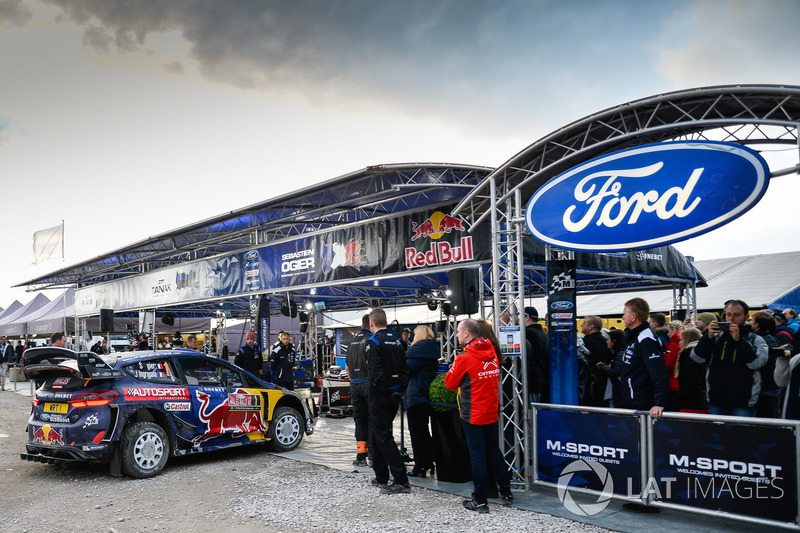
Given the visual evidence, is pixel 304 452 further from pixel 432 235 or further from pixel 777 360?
pixel 777 360

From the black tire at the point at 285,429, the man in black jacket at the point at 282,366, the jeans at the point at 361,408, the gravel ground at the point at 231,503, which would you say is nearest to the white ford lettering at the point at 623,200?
the gravel ground at the point at 231,503

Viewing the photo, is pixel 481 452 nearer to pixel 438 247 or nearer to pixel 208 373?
pixel 208 373

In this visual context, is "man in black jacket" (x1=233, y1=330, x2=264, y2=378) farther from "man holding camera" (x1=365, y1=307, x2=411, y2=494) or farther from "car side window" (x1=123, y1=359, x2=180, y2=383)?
"man holding camera" (x1=365, y1=307, x2=411, y2=494)

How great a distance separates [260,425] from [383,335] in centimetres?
310

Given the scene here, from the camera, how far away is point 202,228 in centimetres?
1540

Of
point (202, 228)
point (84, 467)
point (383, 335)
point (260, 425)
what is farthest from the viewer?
point (202, 228)

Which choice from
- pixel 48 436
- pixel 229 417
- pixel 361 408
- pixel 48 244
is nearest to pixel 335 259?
pixel 229 417

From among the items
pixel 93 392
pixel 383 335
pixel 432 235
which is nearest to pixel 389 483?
pixel 383 335

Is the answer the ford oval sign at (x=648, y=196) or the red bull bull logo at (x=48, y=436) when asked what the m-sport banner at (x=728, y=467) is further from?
the red bull bull logo at (x=48, y=436)

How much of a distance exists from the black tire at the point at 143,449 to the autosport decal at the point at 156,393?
0.32 metres

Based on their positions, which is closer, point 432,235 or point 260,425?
point 260,425

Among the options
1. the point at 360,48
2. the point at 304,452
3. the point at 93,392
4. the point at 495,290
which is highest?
the point at 360,48

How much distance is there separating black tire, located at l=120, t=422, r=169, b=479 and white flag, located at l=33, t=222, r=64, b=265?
65.1 ft

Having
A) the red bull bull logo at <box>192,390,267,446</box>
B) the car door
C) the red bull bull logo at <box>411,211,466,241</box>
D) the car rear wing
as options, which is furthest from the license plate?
the red bull bull logo at <box>411,211,466,241</box>
